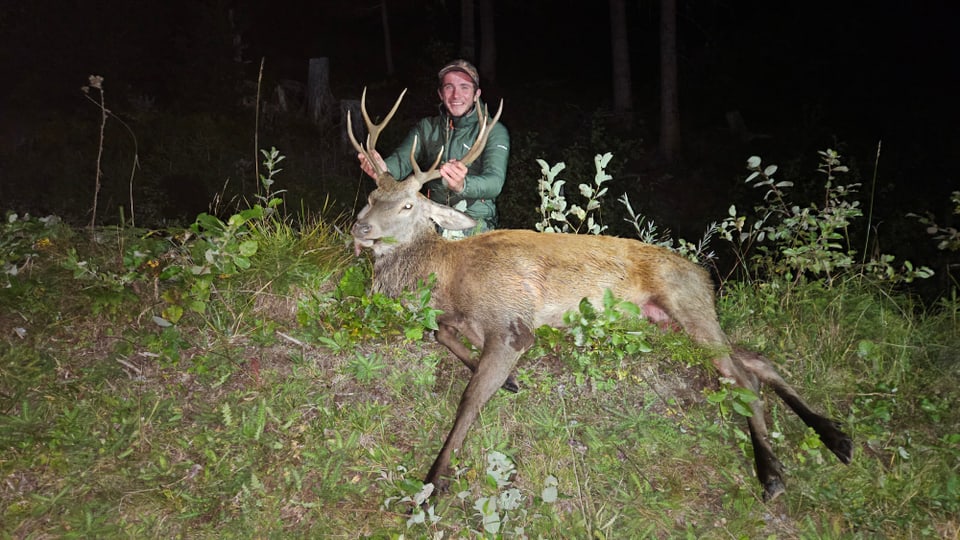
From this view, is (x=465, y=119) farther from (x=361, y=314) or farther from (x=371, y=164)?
(x=361, y=314)

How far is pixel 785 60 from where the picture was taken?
56.1ft

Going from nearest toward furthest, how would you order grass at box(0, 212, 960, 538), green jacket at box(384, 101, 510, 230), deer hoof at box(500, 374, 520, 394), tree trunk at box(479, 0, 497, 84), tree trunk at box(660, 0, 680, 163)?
1. grass at box(0, 212, 960, 538)
2. deer hoof at box(500, 374, 520, 394)
3. green jacket at box(384, 101, 510, 230)
4. tree trunk at box(660, 0, 680, 163)
5. tree trunk at box(479, 0, 497, 84)

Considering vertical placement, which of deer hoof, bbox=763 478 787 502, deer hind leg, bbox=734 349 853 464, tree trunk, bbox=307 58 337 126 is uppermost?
tree trunk, bbox=307 58 337 126

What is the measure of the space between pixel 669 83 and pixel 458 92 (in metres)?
10.2

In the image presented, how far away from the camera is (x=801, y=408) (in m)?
3.84

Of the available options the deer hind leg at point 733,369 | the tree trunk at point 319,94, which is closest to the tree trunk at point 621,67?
the tree trunk at point 319,94

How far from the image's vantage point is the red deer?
3.95 metres

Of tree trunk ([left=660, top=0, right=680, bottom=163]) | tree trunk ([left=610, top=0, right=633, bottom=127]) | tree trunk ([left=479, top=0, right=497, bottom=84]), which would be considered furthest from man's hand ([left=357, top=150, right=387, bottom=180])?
tree trunk ([left=479, top=0, right=497, bottom=84])

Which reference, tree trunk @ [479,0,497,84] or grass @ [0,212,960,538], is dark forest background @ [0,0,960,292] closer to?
tree trunk @ [479,0,497,84]

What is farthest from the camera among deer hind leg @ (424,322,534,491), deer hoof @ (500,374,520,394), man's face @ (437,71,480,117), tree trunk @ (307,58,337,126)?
tree trunk @ (307,58,337,126)

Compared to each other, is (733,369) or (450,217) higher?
(450,217)

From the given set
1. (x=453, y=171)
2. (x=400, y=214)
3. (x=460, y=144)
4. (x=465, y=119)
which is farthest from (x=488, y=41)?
(x=400, y=214)

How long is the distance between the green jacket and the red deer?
33.8 inches

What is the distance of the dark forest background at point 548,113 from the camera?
11.9 meters
